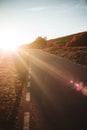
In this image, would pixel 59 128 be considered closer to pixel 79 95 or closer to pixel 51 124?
pixel 51 124

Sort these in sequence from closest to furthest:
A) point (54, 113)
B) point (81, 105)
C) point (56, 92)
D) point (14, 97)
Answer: point (54, 113), point (81, 105), point (14, 97), point (56, 92)

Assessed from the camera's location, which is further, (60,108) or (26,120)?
(60,108)

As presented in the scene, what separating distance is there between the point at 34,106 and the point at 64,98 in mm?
1413

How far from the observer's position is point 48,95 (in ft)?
27.0

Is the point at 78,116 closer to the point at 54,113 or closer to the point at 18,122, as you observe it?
the point at 54,113

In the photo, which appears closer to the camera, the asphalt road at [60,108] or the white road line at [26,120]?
the white road line at [26,120]

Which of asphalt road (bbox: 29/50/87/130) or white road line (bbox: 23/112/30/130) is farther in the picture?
asphalt road (bbox: 29/50/87/130)

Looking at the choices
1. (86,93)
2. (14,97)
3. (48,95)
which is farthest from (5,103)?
(86,93)

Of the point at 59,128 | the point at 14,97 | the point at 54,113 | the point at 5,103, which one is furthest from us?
the point at 14,97

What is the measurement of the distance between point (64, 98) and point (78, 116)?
194cm

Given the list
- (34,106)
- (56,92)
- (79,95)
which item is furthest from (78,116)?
(56,92)

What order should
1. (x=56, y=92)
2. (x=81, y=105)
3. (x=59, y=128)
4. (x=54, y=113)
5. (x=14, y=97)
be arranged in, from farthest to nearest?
(x=56, y=92) < (x=14, y=97) < (x=81, y=105) < (x=54, y=113) < (x=59, y=128)

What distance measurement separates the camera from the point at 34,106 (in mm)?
6832

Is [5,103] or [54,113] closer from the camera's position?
[54,113]
